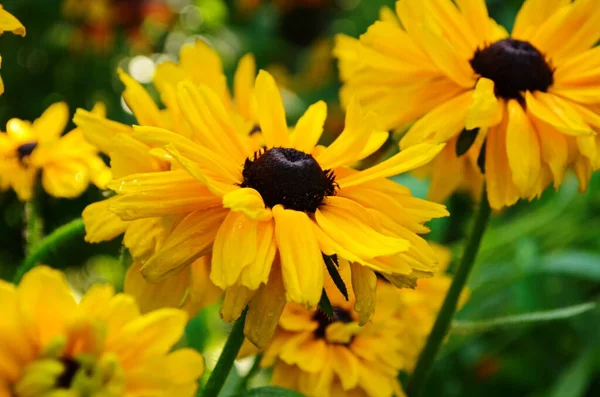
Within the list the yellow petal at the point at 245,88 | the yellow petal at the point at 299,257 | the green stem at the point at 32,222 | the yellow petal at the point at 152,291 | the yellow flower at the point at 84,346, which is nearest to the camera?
the yellow flower at the point at 84,346

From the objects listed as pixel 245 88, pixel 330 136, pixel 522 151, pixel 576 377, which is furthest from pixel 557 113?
pixel 330 136

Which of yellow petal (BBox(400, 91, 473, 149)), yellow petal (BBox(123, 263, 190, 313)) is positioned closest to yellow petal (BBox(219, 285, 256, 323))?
yellow petal (BBox(123, 263, 190, 313))

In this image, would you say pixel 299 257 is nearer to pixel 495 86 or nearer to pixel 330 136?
pixel 495 86

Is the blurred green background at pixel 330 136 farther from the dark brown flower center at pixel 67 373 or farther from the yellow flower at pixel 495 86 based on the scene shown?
the dark brown flower center at pixel 67 373

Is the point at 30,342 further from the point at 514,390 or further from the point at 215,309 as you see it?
the point at 514,390

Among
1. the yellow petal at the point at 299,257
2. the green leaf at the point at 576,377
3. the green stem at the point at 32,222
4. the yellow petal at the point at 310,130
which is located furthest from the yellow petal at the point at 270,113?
the green leaf at the point at 576,377

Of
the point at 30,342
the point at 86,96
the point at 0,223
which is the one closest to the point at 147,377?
the point at 30,342
